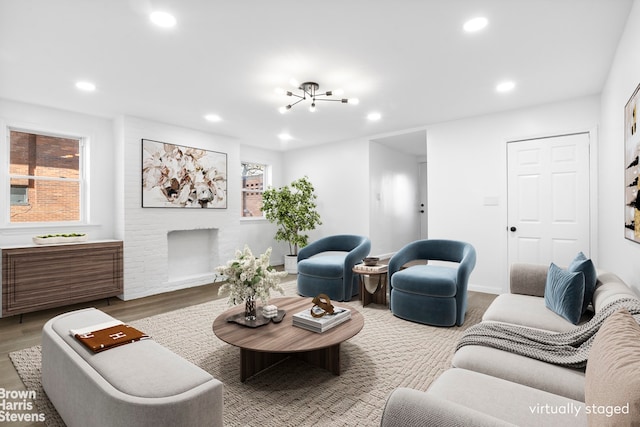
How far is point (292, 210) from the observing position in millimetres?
5949

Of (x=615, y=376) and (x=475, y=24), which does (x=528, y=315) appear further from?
(x=475, y=24)

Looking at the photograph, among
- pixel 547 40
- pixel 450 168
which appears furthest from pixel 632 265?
pixel 450 168

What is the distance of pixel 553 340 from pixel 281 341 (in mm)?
1520

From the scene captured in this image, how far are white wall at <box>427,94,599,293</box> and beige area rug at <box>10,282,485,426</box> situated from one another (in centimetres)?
144

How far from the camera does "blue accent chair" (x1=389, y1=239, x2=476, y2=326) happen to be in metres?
3.11

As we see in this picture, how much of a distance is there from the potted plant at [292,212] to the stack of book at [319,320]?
3583mm

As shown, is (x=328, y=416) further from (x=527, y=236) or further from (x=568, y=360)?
(x=527, y=236)

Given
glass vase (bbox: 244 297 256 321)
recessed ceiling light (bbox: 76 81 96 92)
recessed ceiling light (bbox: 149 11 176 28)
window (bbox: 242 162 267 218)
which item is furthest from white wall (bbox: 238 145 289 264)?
recessed ceiling light (bbox: 149 11 176 28)

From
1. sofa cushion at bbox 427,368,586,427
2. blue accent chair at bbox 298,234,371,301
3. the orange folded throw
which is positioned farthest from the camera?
blue accent chair at bbox 298,234,371,301

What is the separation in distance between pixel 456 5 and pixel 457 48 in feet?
2.04

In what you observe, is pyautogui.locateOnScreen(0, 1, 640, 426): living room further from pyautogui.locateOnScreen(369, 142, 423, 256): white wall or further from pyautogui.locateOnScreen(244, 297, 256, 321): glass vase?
pyautogui.locateOnScreen(244, 297, 256, 321): glass vase

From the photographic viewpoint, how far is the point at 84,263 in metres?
3.98

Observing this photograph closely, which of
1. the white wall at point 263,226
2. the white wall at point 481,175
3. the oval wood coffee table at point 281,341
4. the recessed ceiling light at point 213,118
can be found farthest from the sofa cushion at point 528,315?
the white wall at point 263,226

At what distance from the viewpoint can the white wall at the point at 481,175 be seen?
4172 millimetres
